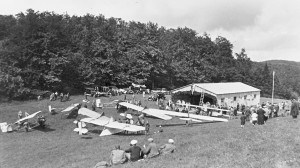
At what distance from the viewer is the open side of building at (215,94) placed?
146 feet

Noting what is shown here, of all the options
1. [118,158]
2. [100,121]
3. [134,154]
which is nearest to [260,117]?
[134,154]

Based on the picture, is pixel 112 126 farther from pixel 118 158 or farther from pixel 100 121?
pixel 118 158

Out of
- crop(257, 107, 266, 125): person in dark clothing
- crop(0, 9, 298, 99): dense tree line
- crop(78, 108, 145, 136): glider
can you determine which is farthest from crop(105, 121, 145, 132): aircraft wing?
crop(0, 9, 298, 99): dense tree line

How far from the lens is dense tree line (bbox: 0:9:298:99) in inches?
1951

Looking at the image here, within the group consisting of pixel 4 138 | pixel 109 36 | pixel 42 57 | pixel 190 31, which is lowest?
pixel 4 138

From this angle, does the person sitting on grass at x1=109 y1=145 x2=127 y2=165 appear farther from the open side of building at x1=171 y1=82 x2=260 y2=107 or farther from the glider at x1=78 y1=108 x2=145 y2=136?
the open side of building at x1=171 y1=82 x2=260 y2=107

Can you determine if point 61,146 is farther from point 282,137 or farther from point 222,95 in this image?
point 222,95

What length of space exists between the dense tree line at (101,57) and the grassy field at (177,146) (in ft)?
56.5

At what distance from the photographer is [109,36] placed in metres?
69.7

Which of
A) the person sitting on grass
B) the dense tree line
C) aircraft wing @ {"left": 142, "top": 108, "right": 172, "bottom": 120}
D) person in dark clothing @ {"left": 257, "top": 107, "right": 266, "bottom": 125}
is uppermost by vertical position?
the dense tree line

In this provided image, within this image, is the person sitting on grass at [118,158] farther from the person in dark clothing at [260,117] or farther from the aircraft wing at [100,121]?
the person in dark clothing at [260,117]

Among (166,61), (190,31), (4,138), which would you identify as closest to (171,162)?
(4,138)

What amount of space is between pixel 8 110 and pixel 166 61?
46.9 meters

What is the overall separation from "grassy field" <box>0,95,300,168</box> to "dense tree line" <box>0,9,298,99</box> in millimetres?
17218
